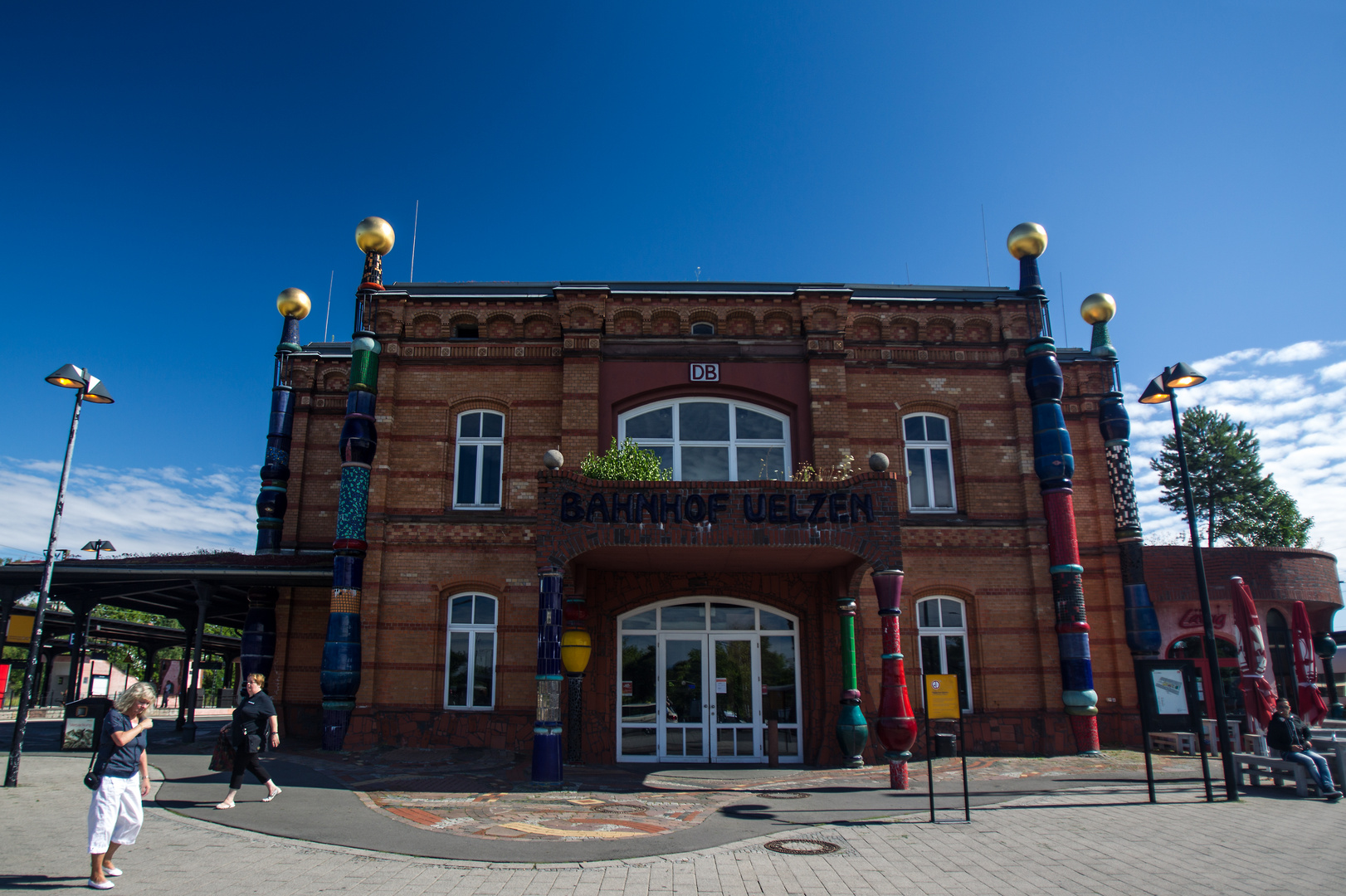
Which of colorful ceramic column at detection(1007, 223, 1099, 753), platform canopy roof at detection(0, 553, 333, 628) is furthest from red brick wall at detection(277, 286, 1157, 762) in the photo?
platform canopy roof at detection(0, 553, 333, 628)

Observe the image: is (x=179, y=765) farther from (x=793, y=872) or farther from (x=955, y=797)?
(x=955, y=797)

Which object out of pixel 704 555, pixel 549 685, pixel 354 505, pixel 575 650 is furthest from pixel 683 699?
pixel 354 505

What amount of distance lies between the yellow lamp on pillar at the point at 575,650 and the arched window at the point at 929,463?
277 inches

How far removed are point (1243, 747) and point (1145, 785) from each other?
4.68 meters

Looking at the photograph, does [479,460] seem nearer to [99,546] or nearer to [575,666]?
[575,666]

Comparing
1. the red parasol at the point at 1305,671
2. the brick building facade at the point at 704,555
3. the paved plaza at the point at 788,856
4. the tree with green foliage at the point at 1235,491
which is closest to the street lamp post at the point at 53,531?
the paved plaza at the point at 788,856

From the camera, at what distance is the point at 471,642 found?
49.8 ft

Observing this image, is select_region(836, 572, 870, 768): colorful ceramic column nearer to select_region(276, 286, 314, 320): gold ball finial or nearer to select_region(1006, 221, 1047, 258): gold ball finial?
select_region(1006, 221, 1047, 258): gold ball finial

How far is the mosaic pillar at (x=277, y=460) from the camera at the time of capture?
57.4 feet

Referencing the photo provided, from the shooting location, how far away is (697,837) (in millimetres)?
8219

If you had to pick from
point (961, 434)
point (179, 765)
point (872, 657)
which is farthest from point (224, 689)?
point (961, 434)

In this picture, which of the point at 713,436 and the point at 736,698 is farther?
the point at 713,436

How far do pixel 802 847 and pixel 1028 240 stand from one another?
13.8m

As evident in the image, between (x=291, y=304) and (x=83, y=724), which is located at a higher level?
(x=291, y=304)
